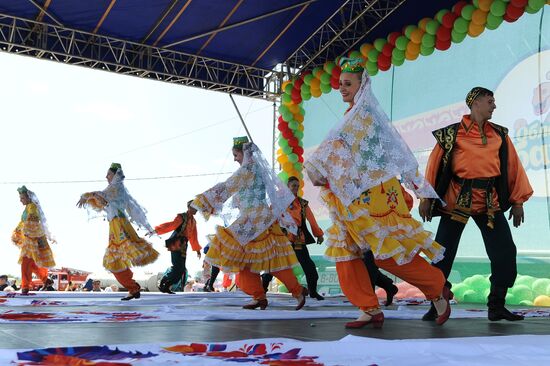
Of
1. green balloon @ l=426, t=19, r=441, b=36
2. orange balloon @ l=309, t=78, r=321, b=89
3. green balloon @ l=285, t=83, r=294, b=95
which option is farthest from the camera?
green balloon @ l=285, t=83, r=294, b=95

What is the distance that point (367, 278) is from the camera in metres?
3.18

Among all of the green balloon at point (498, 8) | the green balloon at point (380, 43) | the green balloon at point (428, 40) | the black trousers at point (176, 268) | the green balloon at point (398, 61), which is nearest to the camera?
the green balloon at point (498, 8)

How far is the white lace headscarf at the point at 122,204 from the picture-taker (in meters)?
6.82

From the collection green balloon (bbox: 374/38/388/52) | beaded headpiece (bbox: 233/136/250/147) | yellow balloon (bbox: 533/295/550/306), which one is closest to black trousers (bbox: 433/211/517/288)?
beaded headpiece (bbox: 233/136/250/147)

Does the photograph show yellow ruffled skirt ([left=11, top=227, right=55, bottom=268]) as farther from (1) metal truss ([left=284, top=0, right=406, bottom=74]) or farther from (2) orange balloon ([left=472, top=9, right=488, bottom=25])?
(2) orange balloon ([left=472, top=9, right=488, bottom=25])

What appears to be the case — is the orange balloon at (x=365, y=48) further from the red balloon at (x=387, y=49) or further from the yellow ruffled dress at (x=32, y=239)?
the yellow ruffled dress at (x=32, y=239)

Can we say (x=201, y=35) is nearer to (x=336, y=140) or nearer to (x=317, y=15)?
(x=317, y=15)

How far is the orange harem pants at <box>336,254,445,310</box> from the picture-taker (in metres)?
3.10

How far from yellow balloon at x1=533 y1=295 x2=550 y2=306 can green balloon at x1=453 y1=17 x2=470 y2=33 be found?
127 inches

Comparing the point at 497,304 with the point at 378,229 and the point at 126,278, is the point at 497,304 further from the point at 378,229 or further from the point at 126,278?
the point at 126,278

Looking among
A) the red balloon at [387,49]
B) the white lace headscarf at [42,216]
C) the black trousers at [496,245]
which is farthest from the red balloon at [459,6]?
the white lace headscarf at [42,216]

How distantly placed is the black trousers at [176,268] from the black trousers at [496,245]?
615 cm

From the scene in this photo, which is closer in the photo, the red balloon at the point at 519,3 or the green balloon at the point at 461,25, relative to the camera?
the red balloon at the point at 519,3

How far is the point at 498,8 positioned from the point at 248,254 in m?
4.23
